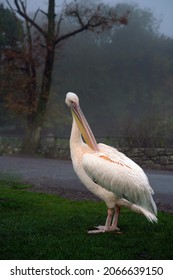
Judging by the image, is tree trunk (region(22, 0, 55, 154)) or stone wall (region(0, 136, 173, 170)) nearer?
stone wall (region(0, 136, 173, 170))

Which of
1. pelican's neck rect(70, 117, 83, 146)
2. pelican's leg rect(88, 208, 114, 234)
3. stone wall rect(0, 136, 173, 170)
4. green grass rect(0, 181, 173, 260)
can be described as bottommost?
green grass rect(0, 181, 173, 260)

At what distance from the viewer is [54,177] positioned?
29.6 feet

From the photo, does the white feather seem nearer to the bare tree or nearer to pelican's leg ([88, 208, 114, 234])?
pelican's leg ([88, 208, 114, 234])

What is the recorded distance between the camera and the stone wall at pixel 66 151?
1221 centimetres

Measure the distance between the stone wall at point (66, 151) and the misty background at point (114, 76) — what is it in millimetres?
603

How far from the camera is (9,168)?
34.5 feet

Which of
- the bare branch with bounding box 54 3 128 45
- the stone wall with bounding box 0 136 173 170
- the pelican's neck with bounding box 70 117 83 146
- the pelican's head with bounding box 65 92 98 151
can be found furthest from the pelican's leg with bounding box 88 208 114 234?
the bare branch with bounding box 54 3 128 45

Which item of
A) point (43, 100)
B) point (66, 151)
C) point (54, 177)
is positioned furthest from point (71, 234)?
point (43, 100)

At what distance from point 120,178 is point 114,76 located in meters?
13.8

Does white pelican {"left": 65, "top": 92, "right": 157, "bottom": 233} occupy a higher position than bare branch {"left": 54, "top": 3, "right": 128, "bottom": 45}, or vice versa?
bare branch {"left": 54, "top": 3, "right": 128, "bottom": 45}

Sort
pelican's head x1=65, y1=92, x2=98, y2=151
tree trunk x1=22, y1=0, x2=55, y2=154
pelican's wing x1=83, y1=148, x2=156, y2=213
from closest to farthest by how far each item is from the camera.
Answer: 1. pelican's wing x1=83, y1=148, x2=156, y2=213
2. pelican's head x1=65, y1=92, x2=98, y2=151
3. tree trunk x1=22, y1=0, x2=55, y2=154

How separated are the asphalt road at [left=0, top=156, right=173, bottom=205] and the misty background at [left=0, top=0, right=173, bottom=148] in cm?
384

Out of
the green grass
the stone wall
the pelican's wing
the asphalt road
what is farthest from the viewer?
the stone wall

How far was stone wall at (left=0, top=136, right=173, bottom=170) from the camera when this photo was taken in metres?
12.2
